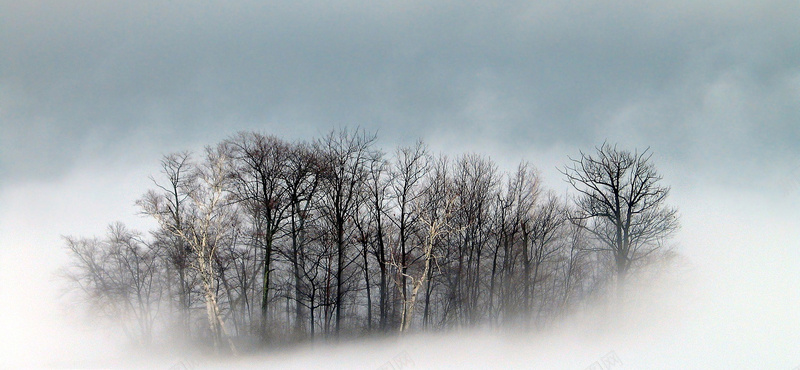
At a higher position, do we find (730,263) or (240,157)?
(240,157)

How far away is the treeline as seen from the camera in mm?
27719

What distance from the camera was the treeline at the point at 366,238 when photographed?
27.7 m

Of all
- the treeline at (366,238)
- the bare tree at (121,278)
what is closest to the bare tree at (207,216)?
the treeline at (366,238)

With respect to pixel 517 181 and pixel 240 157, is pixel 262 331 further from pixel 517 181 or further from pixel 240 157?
pixel 517 181

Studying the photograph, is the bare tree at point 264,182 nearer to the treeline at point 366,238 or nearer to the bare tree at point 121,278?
the treeline at point 366,238

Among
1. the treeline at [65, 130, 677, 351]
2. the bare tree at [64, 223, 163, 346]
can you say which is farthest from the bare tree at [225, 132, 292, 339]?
the bare tree at [64, 223, 163, 346]

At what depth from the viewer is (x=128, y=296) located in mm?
40562

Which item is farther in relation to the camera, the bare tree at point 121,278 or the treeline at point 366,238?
the bare tree at point 121,278

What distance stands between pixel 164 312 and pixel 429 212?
26539 mm

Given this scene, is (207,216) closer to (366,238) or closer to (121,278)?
(366,238)

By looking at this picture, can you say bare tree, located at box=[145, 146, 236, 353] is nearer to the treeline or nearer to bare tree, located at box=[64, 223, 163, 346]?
the treeline

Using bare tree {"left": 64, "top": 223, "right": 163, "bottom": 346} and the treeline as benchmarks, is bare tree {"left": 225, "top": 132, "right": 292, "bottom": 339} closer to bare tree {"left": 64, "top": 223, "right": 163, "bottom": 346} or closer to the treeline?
the treeline

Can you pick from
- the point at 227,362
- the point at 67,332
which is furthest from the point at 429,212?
the point at 67,332

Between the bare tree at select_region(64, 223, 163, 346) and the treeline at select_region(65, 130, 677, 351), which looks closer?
the treeline at select_region(65, 130, 677, 351)
